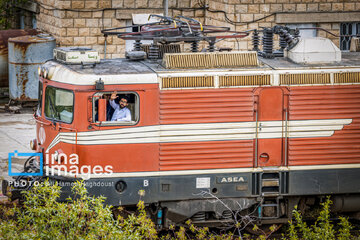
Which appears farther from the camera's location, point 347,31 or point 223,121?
point 347,31

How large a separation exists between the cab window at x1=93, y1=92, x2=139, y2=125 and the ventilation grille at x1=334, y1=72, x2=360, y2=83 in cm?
340

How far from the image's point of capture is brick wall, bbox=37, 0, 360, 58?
1986 centimetres

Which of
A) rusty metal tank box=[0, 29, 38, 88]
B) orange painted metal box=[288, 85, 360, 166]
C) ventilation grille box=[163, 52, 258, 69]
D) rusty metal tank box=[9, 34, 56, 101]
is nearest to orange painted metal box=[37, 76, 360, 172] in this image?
orange painted metal box=[288, 85, 360, 166]

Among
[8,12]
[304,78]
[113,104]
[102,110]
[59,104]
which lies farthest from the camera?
[8,12]

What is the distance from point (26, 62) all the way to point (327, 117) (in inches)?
432

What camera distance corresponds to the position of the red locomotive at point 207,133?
1075 cm

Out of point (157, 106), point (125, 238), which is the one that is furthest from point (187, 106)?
point (125, 238)

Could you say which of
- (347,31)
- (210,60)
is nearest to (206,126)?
(210,60)

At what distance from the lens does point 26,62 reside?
65.3ft

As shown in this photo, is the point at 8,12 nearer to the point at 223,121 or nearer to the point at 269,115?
the point at 223,121

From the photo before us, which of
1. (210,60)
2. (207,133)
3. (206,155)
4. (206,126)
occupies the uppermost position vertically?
(210,60)

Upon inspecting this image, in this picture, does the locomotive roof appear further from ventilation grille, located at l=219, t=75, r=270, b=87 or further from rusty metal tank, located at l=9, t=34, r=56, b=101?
rusty metal tank, located at l=9, t=34, r=56, b=101

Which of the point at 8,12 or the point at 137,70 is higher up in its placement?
the point at 8,12

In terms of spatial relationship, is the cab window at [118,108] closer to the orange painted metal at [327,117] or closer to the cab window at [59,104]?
the cab window at [59,104]
